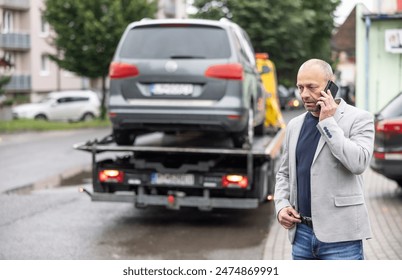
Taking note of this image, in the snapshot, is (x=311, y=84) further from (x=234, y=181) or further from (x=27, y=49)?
(x=27, y=49)

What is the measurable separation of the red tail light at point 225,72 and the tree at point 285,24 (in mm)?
35383

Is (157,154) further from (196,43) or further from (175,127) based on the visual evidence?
(196,43)

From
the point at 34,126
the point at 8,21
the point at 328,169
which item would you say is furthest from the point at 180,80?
the point at 8,21

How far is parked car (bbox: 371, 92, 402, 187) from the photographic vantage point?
1010 cm

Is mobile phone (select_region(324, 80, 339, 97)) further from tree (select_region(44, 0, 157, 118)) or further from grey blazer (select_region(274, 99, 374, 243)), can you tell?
tree (select_region(44, 0, 157, 118))

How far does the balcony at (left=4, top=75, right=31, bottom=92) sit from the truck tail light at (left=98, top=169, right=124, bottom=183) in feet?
138

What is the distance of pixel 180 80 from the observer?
8.59 metres

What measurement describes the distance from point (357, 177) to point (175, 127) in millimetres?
5181

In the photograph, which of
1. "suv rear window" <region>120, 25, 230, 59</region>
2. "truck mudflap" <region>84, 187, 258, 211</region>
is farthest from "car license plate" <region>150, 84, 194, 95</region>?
"truck mudflap" <region>84, 187, 258, 211</region>

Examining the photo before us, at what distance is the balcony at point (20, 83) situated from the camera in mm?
49500

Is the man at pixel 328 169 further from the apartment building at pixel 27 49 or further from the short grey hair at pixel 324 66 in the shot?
the apartment building at pixel 27 49

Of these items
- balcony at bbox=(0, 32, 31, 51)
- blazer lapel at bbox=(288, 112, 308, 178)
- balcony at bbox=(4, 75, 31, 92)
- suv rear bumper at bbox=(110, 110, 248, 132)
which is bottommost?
balcony at bbox=(4, 75, 31, 92)

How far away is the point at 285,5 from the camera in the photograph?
44594mm
